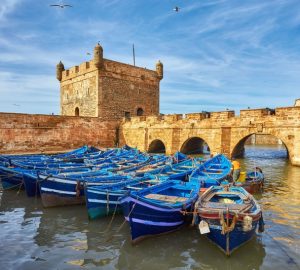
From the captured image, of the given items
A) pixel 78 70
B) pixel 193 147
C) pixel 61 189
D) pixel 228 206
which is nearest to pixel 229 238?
pixel 228 206

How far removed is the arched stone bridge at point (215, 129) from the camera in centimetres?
1792

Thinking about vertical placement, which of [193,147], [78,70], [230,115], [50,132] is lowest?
[193,147]

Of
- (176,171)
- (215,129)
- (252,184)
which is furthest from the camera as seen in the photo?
(215,129)

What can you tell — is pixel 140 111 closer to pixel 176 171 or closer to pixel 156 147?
pixel 156 147

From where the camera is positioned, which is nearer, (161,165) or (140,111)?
(161,165)

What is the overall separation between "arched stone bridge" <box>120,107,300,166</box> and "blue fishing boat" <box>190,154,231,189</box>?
5.31m

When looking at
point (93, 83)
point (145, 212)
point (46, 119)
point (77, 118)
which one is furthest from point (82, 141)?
point (145, 212)

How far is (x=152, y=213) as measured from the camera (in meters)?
6.94

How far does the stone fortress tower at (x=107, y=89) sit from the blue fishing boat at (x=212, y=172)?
16440 millimetres

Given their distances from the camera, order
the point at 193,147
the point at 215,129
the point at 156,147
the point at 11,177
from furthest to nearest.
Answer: the point at 156,147, the point at 193,147, the point at 215,129, the point at 11,177

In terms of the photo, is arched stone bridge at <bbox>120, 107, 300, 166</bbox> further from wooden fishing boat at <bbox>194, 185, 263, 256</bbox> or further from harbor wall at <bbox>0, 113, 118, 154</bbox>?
wooden fishing boat at <bbox>194, 185, 263, 256</bbox>

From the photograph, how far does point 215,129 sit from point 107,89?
12.6 m

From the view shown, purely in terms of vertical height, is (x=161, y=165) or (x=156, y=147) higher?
(x=161, y=165)

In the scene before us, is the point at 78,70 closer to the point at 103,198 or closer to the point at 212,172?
the point at 212,172
